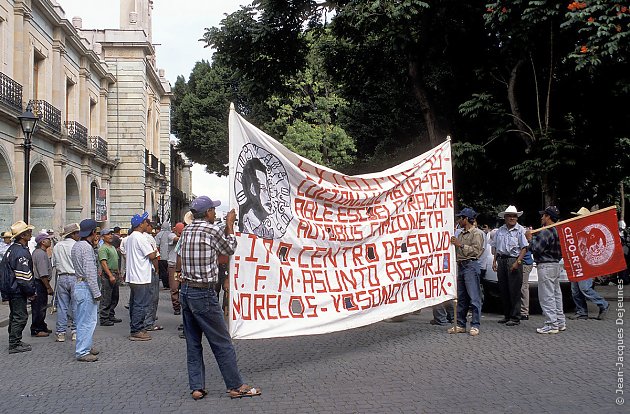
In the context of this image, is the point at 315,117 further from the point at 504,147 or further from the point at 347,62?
the point at 504,147

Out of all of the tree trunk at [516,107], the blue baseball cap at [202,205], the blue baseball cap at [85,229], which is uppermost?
the tree trunk at [516,107]

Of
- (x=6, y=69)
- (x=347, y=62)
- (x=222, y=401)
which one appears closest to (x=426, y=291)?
(x=222, y=401)

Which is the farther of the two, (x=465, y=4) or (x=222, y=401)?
(x=465, y=4)

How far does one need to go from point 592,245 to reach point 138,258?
6.28 metres

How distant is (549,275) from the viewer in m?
9.87

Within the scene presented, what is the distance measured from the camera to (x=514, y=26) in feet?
45.7

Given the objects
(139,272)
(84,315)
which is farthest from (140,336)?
(84,315)

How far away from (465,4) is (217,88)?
3300 centimetres

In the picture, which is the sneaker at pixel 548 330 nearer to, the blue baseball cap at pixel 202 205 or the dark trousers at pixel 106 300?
the blue baseball cap at pixel 202 205

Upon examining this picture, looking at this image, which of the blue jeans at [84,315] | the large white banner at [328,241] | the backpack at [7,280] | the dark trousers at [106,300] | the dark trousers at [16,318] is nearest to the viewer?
the large white banner at [328,241]

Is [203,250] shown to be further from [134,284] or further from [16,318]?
[16,318]

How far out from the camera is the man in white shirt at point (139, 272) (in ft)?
31.8

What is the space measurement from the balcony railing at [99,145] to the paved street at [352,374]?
2659 cm

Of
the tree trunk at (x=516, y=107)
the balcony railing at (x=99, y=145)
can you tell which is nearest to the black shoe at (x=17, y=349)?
the tree trunk at (x=516, y=107)
